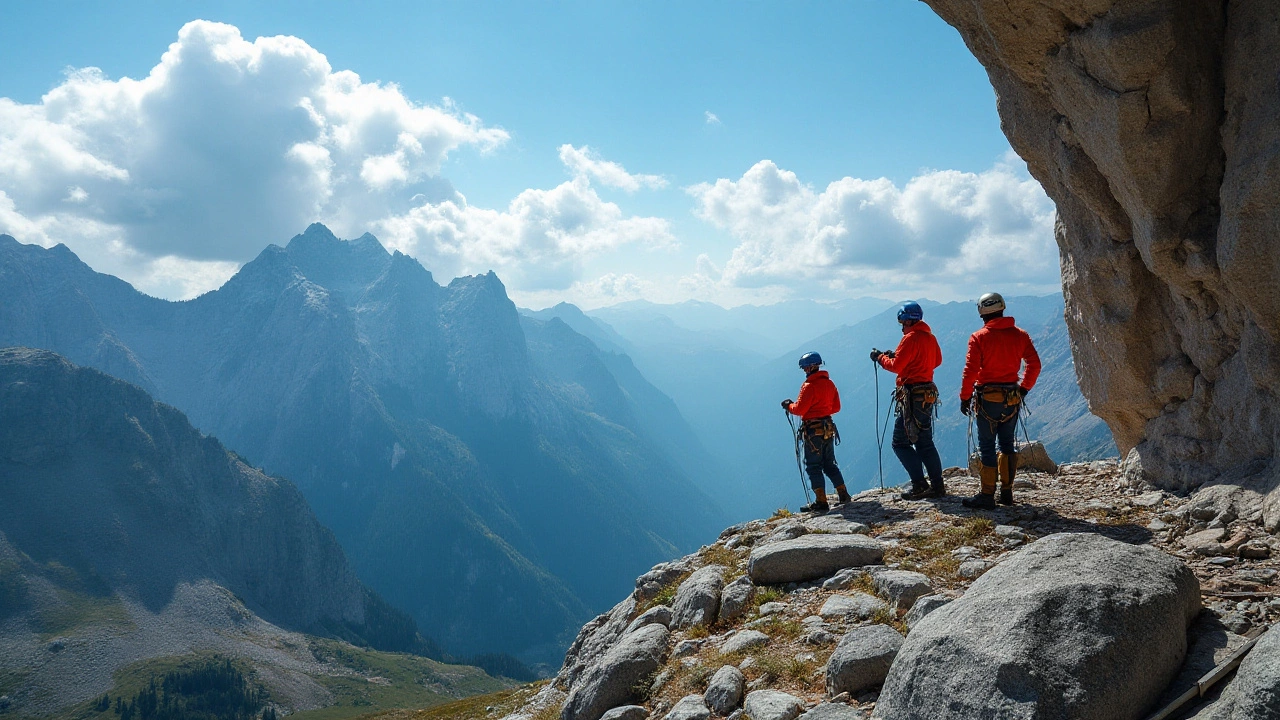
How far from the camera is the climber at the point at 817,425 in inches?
662

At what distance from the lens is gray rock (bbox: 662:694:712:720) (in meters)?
7.87

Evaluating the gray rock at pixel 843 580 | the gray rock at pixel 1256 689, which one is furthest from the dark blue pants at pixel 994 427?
the gray rock at pixel 1256 689

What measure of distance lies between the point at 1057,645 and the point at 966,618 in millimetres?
744

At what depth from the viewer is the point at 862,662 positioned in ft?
24.2

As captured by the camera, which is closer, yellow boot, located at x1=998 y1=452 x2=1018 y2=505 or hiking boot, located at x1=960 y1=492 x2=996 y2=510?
hiking boot, located at x1=960 y1=492 x2=996 y2=510

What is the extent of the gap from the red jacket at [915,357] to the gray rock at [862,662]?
8.36 metres

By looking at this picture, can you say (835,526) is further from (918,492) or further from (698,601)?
(698,601)

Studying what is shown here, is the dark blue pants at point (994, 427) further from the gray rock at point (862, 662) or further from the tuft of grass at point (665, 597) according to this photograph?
the gray rock at point (862, 662)

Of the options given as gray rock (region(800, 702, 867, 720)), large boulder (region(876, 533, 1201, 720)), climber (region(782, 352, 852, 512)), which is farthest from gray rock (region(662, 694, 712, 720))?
climber (region(782, 352, 852, 512))

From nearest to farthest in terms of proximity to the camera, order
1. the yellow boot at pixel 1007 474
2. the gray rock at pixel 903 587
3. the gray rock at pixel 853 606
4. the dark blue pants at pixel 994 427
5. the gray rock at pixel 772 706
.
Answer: the gray rock at pixel 772 706
the gray rock at pixel 903 587
the gray rock at pixel 853 606
the dark blue pants at pixel 994 427
the yellow boot at pixel 1007 474

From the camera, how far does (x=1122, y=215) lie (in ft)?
47.2

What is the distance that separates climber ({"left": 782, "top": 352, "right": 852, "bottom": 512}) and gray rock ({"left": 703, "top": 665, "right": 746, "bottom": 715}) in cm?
888

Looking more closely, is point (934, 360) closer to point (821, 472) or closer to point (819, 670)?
point (821, 472)

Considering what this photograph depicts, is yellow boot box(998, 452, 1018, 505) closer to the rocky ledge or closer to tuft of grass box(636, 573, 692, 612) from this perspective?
the rocky ledge
